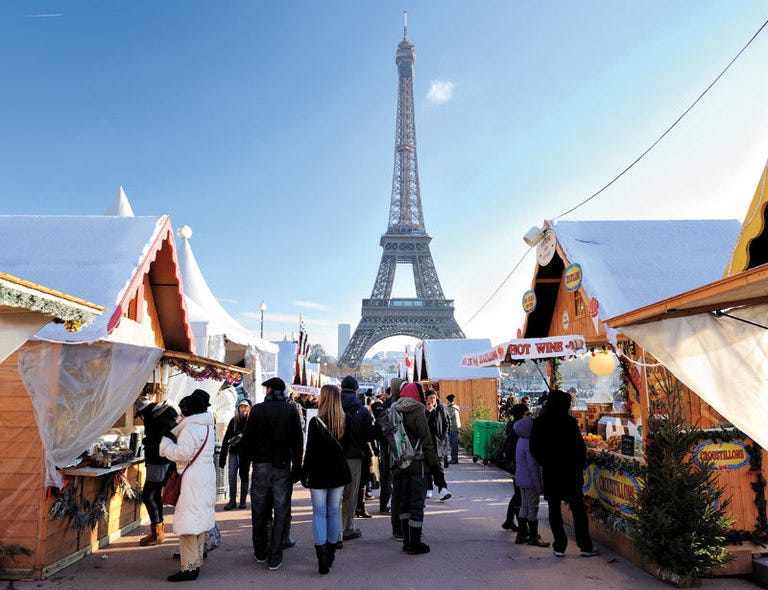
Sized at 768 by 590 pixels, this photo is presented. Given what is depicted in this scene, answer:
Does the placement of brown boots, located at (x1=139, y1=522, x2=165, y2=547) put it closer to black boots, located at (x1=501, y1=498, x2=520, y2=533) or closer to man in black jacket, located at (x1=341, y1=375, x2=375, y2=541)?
man in black jacket, located at (x1=341, y1=375, x2=375, y2=541)

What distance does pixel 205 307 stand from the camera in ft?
40.9

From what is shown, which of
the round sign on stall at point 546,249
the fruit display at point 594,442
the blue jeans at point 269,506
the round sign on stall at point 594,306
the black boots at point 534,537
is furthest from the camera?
the round sign on stall at point 546,249

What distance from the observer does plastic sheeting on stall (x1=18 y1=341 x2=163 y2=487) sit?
5.22 metres

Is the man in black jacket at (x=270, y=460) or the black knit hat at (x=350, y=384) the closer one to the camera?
the man in black jacket at (x=270, y=460)

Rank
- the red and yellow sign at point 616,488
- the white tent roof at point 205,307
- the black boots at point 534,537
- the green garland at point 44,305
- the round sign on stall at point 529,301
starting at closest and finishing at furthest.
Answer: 1. the green garland at point 44,305
2. the red and yellow sign at point 616,488
3. the black boots at point 534,537
4. the round sign on stall at point 529,301
5. the white tent roof at point 205,307

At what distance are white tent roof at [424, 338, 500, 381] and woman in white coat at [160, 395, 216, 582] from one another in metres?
15.0

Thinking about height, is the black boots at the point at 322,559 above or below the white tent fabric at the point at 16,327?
below

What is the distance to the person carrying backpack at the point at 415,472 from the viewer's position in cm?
570

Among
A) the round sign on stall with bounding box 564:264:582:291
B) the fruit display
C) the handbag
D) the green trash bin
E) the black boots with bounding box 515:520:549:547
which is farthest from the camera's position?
the green trash bin

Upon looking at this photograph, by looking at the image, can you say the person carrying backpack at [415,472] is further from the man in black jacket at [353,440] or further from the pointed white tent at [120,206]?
the pointed white tent at [120,206]

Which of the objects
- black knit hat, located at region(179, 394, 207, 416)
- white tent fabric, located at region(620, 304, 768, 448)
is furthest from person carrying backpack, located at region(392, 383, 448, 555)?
white tent fabric, located at region(620, 304, 768, 448)

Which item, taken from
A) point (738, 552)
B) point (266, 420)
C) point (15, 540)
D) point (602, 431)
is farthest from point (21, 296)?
point (602, 431)

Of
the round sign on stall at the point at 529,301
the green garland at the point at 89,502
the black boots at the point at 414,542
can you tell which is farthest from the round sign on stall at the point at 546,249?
the green garland at the point at 89,502

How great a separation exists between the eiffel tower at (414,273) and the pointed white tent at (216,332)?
34354 millimetres
